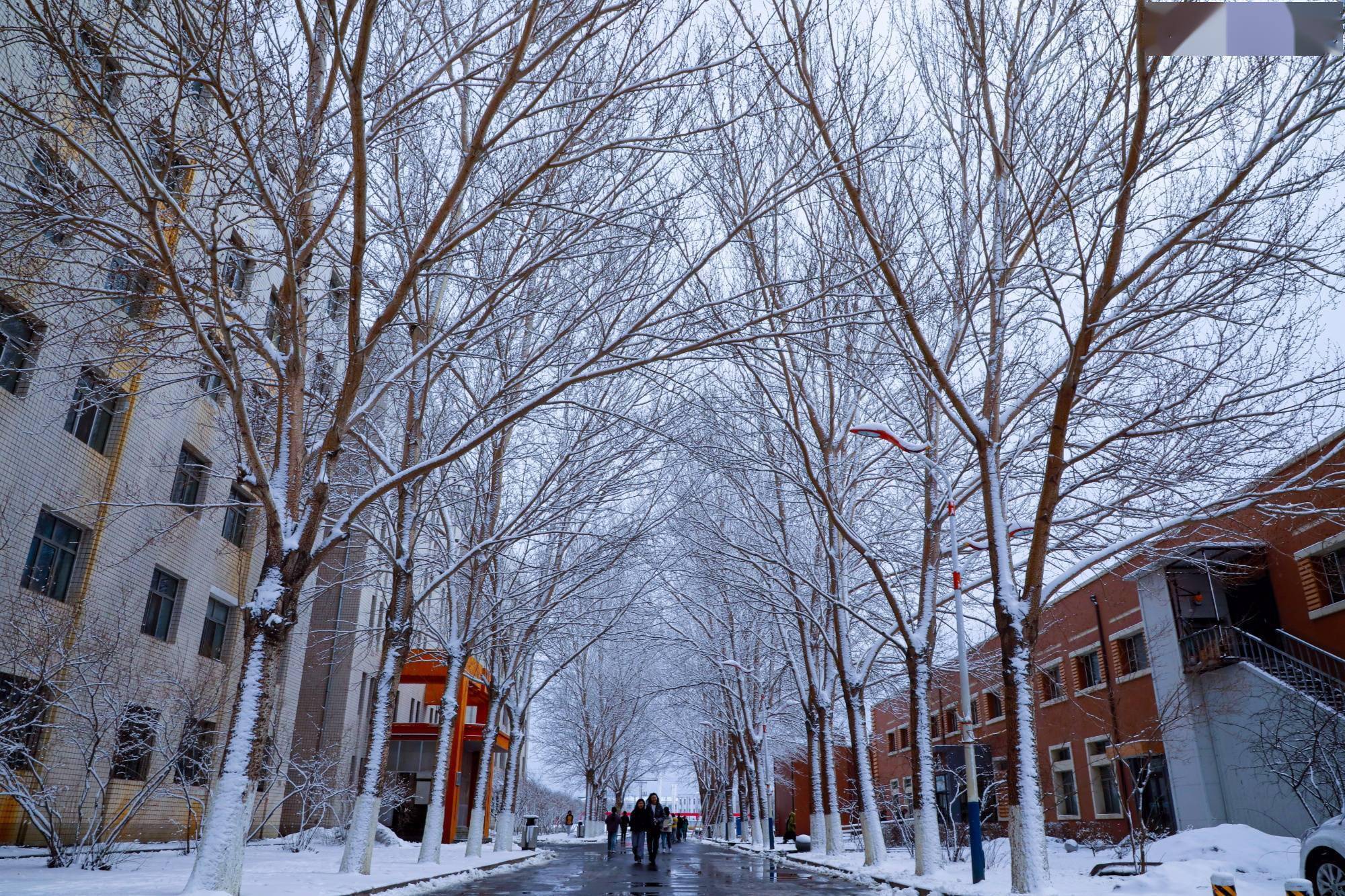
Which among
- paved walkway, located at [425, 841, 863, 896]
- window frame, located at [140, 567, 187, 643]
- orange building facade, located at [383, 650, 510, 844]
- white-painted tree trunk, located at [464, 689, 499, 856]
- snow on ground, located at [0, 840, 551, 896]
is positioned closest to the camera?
snow on ground, located at [0, 840, 551, 896]

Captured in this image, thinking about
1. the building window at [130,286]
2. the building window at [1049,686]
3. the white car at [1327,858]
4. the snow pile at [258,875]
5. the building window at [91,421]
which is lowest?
the snow pile at [258,875]

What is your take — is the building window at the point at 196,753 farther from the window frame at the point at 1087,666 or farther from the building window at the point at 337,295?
the window frame at the point at 1087,666

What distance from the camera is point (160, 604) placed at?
874 inches

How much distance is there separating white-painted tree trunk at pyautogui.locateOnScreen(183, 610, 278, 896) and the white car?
1150cm

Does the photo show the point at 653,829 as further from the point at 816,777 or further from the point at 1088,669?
the point at 1088,669

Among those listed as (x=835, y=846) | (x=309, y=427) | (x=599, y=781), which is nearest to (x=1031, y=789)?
(x=309, y=427)

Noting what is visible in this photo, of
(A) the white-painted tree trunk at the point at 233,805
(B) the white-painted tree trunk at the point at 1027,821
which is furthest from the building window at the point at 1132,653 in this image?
(A) the white-painted tree trunk at the point at 233,805

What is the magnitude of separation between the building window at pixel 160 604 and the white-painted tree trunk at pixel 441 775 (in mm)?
7555

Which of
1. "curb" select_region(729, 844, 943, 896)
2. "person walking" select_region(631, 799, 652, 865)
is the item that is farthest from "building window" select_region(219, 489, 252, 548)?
"curb" select_region(729, 844, 943, 896)

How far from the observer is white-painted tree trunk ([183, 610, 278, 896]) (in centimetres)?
880

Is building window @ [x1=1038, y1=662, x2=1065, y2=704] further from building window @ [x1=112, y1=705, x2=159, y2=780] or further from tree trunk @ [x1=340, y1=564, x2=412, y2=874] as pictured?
building window @ [x1=112, y1=705, x2=159, y2=780]

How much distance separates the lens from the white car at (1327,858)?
976 centimetres

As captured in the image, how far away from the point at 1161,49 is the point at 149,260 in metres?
11.8

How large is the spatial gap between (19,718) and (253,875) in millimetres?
4717
